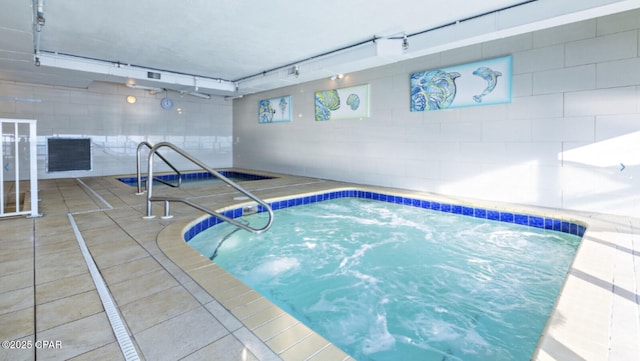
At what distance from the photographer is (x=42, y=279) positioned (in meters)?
1.80

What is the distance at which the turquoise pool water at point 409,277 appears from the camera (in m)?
1.74

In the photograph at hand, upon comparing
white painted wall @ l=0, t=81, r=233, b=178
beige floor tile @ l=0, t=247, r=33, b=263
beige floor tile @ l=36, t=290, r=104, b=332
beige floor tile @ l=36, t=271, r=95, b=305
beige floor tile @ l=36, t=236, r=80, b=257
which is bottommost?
beige floor tile @ l=36, t=290, r=104, b=332

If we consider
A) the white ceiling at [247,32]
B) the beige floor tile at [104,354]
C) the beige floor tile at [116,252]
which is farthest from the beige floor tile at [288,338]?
the white ceiling at [247,32]

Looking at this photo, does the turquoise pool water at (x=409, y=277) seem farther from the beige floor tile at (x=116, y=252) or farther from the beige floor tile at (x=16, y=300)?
the beige floor tile at (x=16, y=300)

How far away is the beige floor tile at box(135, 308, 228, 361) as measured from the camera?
1.20m

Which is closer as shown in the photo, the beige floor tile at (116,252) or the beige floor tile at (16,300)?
the beige floor tile at (16,300)

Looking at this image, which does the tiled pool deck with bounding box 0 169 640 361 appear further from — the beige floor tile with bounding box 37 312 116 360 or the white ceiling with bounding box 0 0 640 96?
the white ceiling with bounding box 0 0 640 96

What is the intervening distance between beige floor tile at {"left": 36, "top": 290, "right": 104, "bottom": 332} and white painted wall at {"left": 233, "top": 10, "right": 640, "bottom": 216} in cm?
462

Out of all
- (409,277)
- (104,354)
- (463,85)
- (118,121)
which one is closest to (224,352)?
(104,354)

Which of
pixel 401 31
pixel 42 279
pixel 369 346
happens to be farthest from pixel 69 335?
pixel 401 31

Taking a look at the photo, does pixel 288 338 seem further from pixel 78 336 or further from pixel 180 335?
pixel 78 336

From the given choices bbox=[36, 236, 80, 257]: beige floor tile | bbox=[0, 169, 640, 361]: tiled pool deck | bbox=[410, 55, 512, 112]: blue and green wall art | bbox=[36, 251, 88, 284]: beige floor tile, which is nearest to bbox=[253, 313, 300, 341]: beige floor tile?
bbox=[0, 169, 640, 361]: tiled pool deck

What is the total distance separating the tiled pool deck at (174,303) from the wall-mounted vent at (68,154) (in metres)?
4.93

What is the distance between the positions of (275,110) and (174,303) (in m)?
6.73
